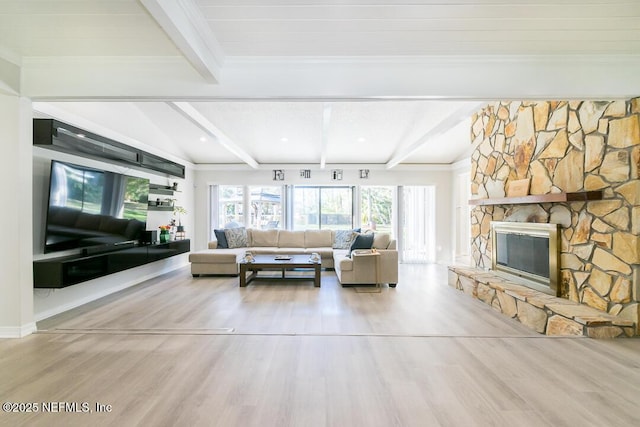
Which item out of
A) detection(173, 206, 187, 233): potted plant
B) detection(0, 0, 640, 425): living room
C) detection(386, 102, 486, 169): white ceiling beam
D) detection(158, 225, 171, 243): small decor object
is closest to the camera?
detection(0, 0, 640, 425): living room

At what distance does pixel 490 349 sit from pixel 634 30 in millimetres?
2733

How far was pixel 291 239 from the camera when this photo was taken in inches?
285

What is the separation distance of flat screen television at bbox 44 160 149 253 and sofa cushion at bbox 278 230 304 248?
117 inches

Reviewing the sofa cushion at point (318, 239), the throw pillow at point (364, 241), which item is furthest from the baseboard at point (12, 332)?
the sofa cushion at point (318, 239)

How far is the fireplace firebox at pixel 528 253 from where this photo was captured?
3529 mm

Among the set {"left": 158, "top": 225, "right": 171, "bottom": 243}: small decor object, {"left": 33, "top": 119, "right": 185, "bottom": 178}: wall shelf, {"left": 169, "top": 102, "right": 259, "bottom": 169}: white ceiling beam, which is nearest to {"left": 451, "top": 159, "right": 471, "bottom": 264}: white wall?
{"left": 169, "top": 102, "right": 259, "bottom": 169}: white ceiling beam

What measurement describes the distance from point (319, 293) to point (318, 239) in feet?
8.80

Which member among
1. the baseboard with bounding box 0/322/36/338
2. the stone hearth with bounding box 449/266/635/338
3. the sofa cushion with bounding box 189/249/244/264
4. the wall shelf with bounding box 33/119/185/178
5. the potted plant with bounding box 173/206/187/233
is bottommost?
the baseboard with bounding box 0/322/36/338

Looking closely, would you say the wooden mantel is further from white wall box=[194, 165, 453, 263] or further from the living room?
white wall box=[194, 165, 453, 263]

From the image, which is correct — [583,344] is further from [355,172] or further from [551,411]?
[355,172]

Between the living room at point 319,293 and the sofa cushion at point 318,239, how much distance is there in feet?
8.79

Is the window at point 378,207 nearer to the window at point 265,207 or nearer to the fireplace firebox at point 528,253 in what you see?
the window at point 265,207

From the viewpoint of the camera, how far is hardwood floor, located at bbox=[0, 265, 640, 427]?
1.80 metres

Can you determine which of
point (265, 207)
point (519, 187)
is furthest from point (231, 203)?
point (519, 187)
